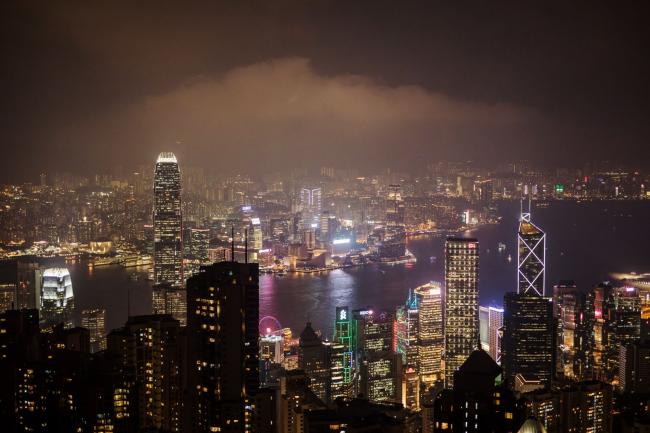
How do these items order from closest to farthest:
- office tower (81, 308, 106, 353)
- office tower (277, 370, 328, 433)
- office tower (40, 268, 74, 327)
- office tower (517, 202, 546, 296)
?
office tower (277, 370, 328, 433)
office tower (81, 308, 106, 353)
office tower (40, 268, 74, 327)
office tower (517, 202, 546, 296)

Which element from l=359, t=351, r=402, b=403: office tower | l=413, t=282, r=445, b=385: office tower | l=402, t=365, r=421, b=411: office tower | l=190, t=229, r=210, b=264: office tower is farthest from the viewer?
l=190, t=229, r=210, b=264: office tower

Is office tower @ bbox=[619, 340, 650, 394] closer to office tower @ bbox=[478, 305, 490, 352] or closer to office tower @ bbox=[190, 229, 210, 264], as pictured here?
office tower @ bbox=[478, 305, 490, 352]

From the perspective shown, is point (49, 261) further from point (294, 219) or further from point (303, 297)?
point (294, 219)

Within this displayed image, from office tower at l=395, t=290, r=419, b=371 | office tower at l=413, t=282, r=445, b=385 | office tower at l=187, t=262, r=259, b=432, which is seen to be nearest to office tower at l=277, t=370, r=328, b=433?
office tower at l=187, t=262, r=259, b=432

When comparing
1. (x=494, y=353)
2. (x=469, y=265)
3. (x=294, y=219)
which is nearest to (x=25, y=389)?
(x=494, y=353)

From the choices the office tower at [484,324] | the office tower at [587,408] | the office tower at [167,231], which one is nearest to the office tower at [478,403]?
the office tower at [587,408]

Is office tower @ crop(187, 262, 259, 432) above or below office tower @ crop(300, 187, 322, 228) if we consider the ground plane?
below

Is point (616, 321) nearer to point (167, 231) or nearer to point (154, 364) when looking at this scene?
point (154, 364)
